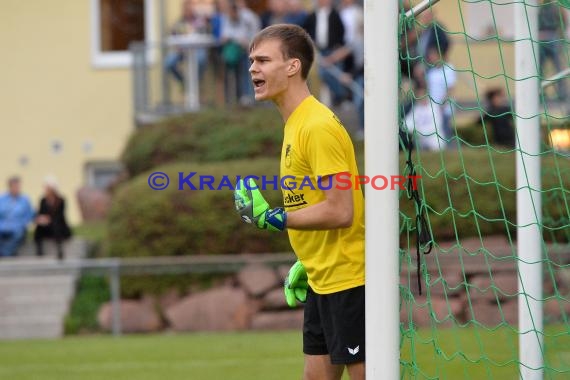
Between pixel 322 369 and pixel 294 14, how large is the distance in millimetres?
12069

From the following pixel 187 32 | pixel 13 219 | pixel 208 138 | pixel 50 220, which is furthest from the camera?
pixel 187 32

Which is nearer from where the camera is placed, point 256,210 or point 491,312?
point 256,210

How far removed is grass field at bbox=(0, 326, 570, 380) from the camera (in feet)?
29.7

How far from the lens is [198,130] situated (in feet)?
56.3

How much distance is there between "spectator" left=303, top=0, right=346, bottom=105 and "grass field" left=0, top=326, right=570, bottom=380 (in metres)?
4.98

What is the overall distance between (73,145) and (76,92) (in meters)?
0.96

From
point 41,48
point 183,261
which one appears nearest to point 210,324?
point 183,261

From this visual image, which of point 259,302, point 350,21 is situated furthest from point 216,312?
point 350,21

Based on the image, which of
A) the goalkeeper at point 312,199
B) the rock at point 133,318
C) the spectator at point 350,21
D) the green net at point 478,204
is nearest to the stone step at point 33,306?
the rock at point 133,318

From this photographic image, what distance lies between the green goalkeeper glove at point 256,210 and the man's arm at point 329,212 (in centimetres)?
8

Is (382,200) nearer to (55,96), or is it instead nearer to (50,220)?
(50,220)

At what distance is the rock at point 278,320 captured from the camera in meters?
13.8

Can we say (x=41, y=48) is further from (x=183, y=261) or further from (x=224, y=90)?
(x=183, y=261)

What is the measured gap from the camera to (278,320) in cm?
1387
